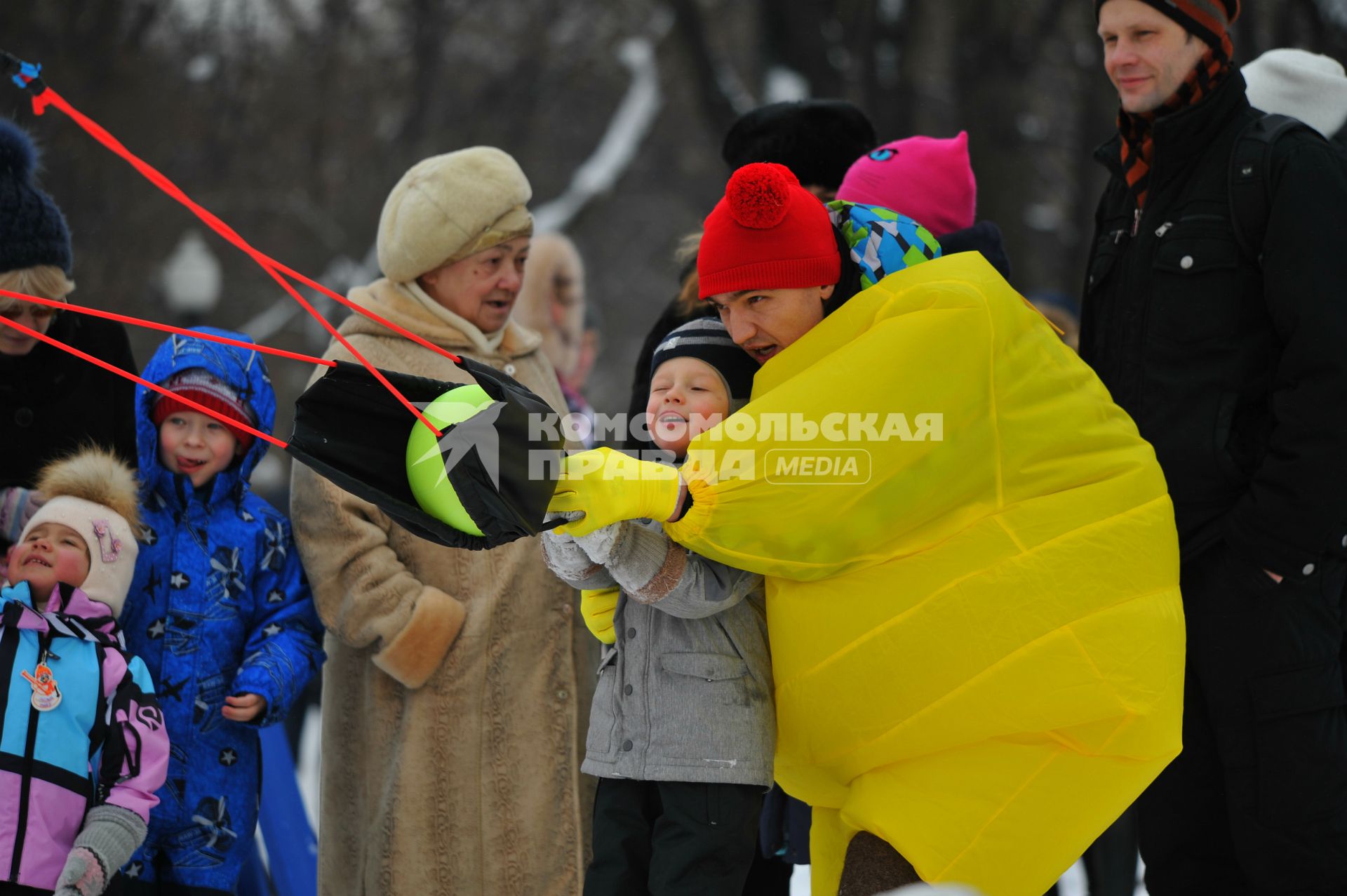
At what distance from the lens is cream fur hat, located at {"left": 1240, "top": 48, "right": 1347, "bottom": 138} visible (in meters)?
2.95

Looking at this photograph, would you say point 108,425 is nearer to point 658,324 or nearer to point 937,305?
point 658,324

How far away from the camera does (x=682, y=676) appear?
2078mm

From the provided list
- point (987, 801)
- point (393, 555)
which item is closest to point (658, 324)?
point (393, 555)

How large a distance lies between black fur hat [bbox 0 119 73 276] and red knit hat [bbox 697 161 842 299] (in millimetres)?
1467

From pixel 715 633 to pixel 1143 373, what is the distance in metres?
0.95

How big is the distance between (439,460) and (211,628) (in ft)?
3.65

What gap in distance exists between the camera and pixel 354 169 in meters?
9.33

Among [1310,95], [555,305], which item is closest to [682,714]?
[1310,95]

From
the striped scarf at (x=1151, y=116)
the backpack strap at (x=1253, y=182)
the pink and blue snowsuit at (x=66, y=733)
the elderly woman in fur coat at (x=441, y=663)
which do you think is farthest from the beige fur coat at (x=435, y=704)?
the backpack strap at (x=1253, y=182)

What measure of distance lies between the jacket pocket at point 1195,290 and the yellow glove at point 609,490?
3.62 feet

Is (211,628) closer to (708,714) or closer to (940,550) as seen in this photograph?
(708,714)

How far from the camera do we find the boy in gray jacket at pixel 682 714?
1996mm

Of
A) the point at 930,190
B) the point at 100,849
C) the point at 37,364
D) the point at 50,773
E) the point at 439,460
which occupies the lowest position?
the point at 100,849

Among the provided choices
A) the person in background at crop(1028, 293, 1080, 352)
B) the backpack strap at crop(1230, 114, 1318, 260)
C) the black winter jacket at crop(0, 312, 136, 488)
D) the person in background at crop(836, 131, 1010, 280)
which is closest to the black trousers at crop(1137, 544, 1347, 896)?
the backpack strap at crop(1230, 114, 1318, 260)
